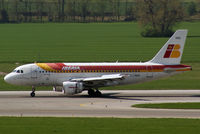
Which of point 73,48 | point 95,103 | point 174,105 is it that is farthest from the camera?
point 73,48

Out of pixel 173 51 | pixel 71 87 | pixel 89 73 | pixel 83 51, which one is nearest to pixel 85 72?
pixel 89 73

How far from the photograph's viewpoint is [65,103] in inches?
1837

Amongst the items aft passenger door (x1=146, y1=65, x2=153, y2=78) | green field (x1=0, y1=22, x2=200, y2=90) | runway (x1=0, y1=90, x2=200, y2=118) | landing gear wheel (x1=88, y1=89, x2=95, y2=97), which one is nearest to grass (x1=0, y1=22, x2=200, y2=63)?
green field (x1=0, y1=22, x2=200, y2=90)

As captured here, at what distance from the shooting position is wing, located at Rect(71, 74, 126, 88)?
51.2 meters

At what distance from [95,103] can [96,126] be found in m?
12.6

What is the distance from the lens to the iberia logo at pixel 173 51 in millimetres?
53188

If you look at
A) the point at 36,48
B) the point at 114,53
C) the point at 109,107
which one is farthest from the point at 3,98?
the point at 36,48

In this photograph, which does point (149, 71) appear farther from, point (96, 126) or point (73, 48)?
point (73, 48)

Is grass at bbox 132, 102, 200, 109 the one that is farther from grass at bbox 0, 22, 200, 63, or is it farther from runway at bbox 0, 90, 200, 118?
grass at bbox 0, 22, 200, 63

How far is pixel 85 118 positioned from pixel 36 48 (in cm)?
8101

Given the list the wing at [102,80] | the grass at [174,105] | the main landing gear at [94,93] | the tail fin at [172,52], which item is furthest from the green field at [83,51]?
the grass at [174,105]

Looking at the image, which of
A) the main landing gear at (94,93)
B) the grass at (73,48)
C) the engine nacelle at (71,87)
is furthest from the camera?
the grass at (73,48)

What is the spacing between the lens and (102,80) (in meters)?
51.5

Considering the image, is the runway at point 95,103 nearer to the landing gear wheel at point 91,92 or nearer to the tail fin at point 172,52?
the landing gear wheel at point 91,92
